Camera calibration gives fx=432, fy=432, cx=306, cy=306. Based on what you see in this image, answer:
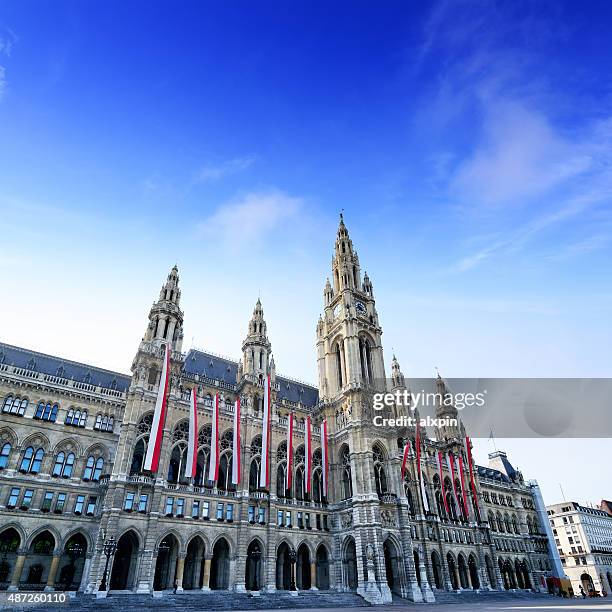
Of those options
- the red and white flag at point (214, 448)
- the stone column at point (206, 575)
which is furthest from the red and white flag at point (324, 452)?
the stone column at point (206, 575)

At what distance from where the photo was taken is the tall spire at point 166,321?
51.3m

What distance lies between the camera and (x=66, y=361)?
50500 millimetres

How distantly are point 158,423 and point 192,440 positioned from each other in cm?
A: 440

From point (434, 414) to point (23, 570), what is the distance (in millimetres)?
64745

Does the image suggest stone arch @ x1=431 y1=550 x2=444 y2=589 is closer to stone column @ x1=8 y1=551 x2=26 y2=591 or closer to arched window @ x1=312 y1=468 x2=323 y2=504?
arched window @ x1=312 y1=468 x2=323 y2=504

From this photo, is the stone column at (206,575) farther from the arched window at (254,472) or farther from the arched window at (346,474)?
the arched window at (346,474)

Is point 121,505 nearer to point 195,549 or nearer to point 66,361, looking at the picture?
point 195,549

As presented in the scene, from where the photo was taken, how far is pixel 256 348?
5866 centimetres

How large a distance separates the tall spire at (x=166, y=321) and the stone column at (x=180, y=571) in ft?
71.7

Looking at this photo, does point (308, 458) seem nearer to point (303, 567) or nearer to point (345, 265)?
point (303, 567)

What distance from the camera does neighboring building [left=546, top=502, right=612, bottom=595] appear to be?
3784 inches

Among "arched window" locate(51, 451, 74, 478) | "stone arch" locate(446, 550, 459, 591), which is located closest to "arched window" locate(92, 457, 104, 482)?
"arched window" locate(51, 451, 74, 478)

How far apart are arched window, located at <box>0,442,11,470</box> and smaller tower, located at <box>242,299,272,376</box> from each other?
2555 centimetres

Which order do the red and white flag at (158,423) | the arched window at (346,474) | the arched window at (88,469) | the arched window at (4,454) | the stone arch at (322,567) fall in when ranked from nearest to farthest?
the red and white flag at (158,423)
the arched window at (4,454)
the arched window at (88,469)
the stone arch at (322,567)
the arched window at (346,474)
